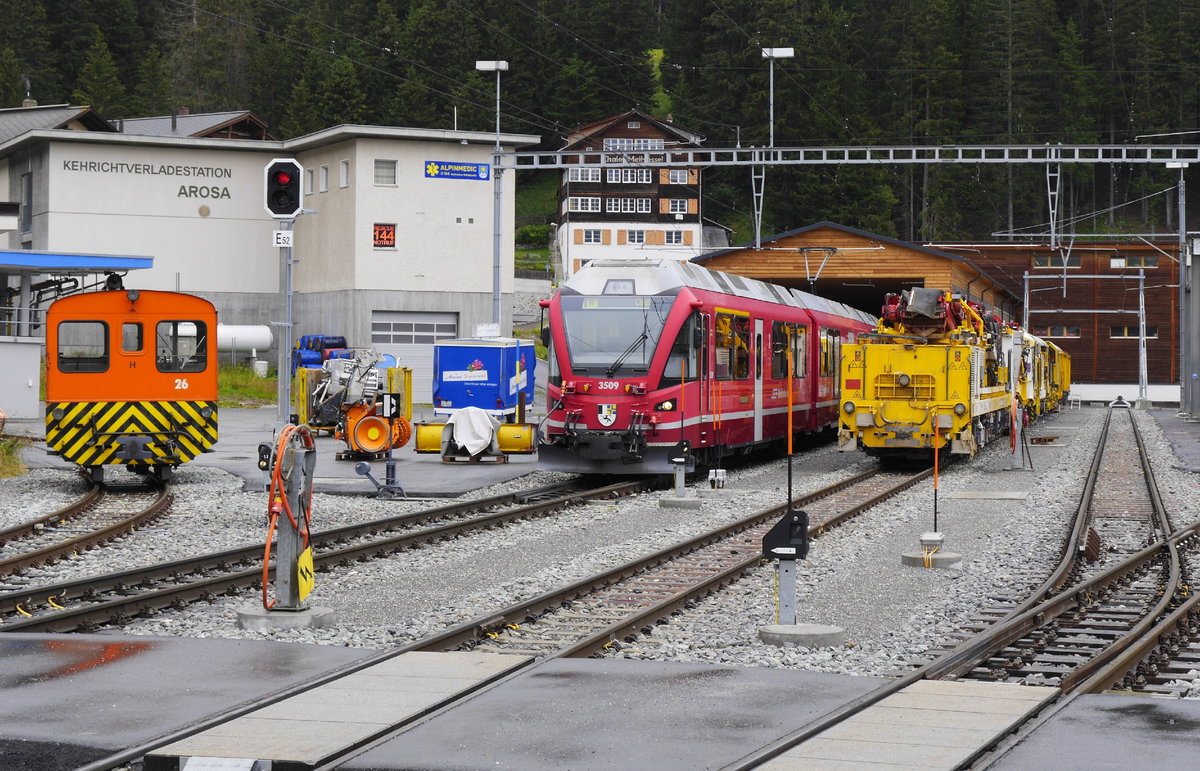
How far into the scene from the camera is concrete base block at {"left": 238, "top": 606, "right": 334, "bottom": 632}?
991 centimetres

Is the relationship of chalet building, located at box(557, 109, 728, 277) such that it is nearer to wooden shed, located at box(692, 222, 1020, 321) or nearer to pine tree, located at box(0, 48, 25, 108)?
pine tree, located at box(0, 48, 25, 108)

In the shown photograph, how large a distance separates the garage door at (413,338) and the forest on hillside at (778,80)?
4764 centimetres

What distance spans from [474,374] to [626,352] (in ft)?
23.9

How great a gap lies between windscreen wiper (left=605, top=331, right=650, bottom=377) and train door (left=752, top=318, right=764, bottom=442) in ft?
14.6

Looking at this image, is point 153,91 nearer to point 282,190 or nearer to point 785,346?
point 785,346

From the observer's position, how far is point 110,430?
19.7 metres

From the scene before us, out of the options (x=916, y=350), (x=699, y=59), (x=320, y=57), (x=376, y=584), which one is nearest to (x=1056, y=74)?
(x=699, y=59)

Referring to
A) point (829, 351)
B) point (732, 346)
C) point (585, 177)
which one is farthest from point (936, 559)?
point (585, 177)

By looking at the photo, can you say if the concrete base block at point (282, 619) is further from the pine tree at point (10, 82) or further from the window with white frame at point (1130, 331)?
the pine tree at point (10, 82)

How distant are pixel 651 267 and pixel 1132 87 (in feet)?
294

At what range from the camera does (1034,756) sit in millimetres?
6348

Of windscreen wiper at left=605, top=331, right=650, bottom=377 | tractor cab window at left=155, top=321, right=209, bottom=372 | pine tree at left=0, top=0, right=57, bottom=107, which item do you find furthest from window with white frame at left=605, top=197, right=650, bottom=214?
tractor cab window at left=155, top=321, right=209, bottom=372

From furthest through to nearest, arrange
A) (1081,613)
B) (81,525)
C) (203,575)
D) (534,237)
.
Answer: (534,237) < (81,525) < (203,575) < (1081,613)

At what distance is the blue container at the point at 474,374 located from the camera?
2794cm
